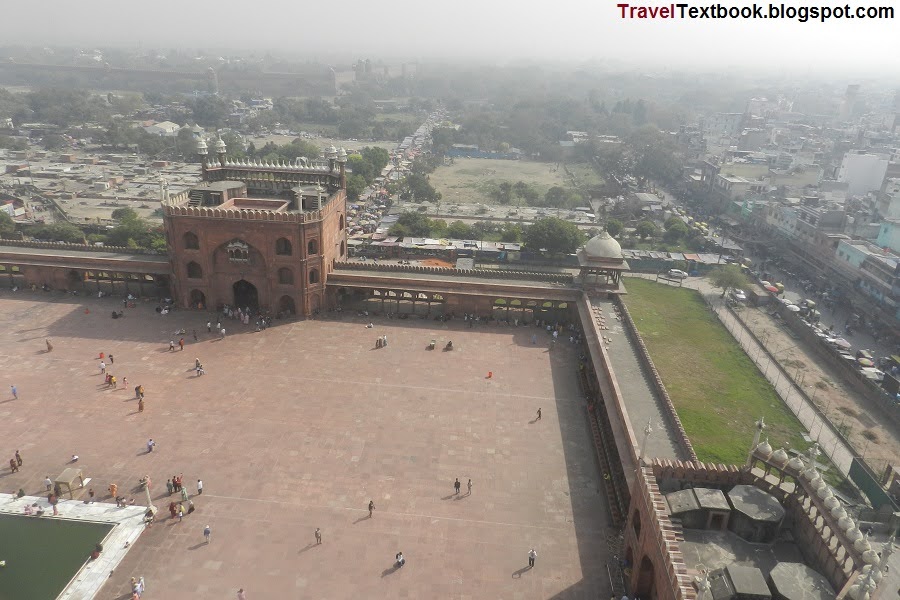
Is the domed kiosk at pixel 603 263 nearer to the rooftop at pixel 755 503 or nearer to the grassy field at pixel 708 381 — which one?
the grassy field at pixel 708 381

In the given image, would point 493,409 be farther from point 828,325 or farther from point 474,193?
point 474,193

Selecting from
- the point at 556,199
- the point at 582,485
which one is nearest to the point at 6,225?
the point at 582,485

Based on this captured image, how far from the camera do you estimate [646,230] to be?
238 ft

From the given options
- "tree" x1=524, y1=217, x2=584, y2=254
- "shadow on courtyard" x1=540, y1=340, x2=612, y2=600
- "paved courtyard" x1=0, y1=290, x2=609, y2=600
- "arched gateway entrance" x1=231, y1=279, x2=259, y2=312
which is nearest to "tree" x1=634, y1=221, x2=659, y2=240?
"tree" x1=524, y1=217, x2=584, y2=254

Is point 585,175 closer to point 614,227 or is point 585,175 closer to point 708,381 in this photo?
point 614,227

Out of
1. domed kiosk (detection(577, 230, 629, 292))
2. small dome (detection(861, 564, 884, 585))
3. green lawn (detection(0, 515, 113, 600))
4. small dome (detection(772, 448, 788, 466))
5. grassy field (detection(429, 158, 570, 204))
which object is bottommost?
green lawn (detection(0, 515, 113, 600))

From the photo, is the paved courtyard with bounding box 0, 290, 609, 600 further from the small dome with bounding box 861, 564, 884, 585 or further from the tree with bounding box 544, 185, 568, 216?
the tree with bounding box 544, 185, 568, 216

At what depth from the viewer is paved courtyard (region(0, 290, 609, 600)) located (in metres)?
21.3

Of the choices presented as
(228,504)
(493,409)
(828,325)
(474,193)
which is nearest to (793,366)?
(828,325)

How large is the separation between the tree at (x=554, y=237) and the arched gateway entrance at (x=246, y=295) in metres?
32.8

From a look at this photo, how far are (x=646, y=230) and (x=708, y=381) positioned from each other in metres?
34.9

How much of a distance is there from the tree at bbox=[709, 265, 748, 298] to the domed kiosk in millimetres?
22575

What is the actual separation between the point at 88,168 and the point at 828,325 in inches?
4435

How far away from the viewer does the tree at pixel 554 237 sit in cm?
6297
